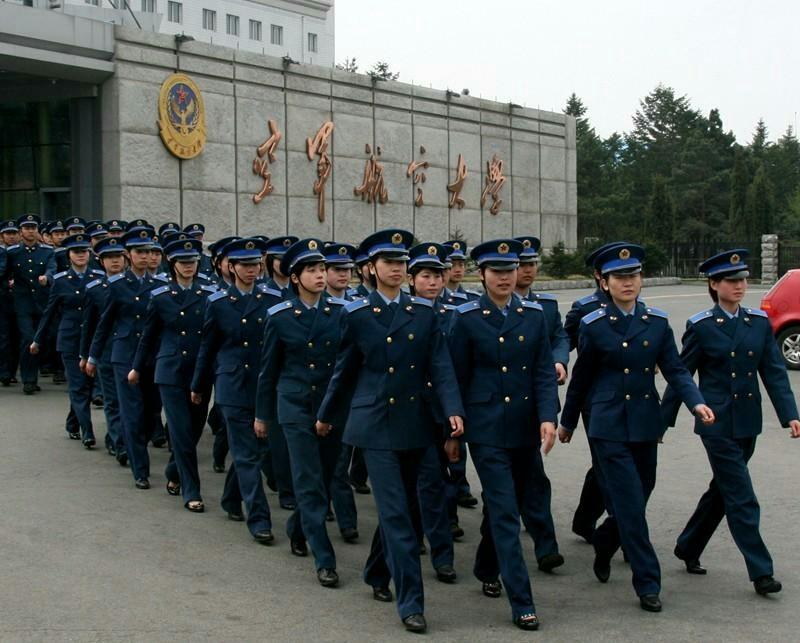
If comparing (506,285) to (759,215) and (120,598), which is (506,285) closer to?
(120,598)

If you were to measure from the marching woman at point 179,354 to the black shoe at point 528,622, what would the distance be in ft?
11.5

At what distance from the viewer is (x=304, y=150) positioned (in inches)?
1249

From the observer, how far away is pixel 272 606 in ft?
21.5

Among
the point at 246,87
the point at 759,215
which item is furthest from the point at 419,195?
the point at 759,215

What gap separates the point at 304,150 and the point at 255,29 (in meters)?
48.7

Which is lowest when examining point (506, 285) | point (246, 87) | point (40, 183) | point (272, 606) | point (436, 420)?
point (272, 606)

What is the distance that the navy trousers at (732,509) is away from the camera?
675 centimetres

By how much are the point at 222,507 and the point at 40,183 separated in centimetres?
2131

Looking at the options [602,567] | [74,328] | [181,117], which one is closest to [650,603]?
[602,567]

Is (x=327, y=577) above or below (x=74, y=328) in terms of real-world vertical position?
below

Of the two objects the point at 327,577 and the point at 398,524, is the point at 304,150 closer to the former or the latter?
the point at 327,577

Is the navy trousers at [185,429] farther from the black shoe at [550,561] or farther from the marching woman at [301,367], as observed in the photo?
the black shoe at [550,561]

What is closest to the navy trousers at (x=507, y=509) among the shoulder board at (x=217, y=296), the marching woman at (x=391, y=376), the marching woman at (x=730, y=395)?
the marching woman at (x=391, y=376)

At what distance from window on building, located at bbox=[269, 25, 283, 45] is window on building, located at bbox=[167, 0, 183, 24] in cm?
602
